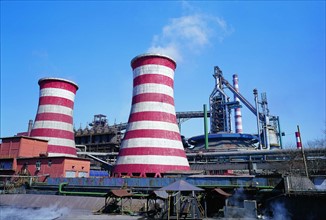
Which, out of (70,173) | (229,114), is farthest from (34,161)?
(229,114)

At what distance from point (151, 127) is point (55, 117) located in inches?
568

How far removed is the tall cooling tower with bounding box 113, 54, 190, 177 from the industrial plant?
9 cm

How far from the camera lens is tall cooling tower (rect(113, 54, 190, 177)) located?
24.2 metres

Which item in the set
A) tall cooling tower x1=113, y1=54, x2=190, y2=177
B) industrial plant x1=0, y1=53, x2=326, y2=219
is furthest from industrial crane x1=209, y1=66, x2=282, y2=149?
tall cooling tower x1=113, y1=54, x2=190, y2=177

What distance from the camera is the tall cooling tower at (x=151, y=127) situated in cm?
2419

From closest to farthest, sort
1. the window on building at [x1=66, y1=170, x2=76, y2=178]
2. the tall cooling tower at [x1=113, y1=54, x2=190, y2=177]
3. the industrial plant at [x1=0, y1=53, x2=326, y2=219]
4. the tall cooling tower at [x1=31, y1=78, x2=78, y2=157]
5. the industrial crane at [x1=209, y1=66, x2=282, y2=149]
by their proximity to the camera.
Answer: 1. the industrial plant at [x1=0, y1=53, x2=326, y2=219]
2. the tall cooling tower at [x1=113, y1=54, x2=190, y2=177]
3. the window on building at [x1=66, y1=170, x2=76, y2=178]
4. the tall cooling tower at [x1=31, y1=78, x2=78, y2=157]
5. the industrial crane at [x1=209, y1=66, x2=282, y2=149]

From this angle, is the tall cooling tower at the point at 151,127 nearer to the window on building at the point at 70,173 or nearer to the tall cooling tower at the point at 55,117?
the window on building at the point at 70,173

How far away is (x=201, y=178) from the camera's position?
66.7 feet

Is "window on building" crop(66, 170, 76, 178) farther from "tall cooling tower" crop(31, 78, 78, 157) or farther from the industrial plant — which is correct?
"tall cooling tower" crop(31, 78, 78, 157)

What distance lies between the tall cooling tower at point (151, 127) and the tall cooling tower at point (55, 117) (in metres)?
10.8

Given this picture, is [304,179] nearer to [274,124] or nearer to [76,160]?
[76,160]

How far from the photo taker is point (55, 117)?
32594mm

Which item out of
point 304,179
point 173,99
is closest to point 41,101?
point 173,99

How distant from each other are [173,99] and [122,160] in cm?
803
